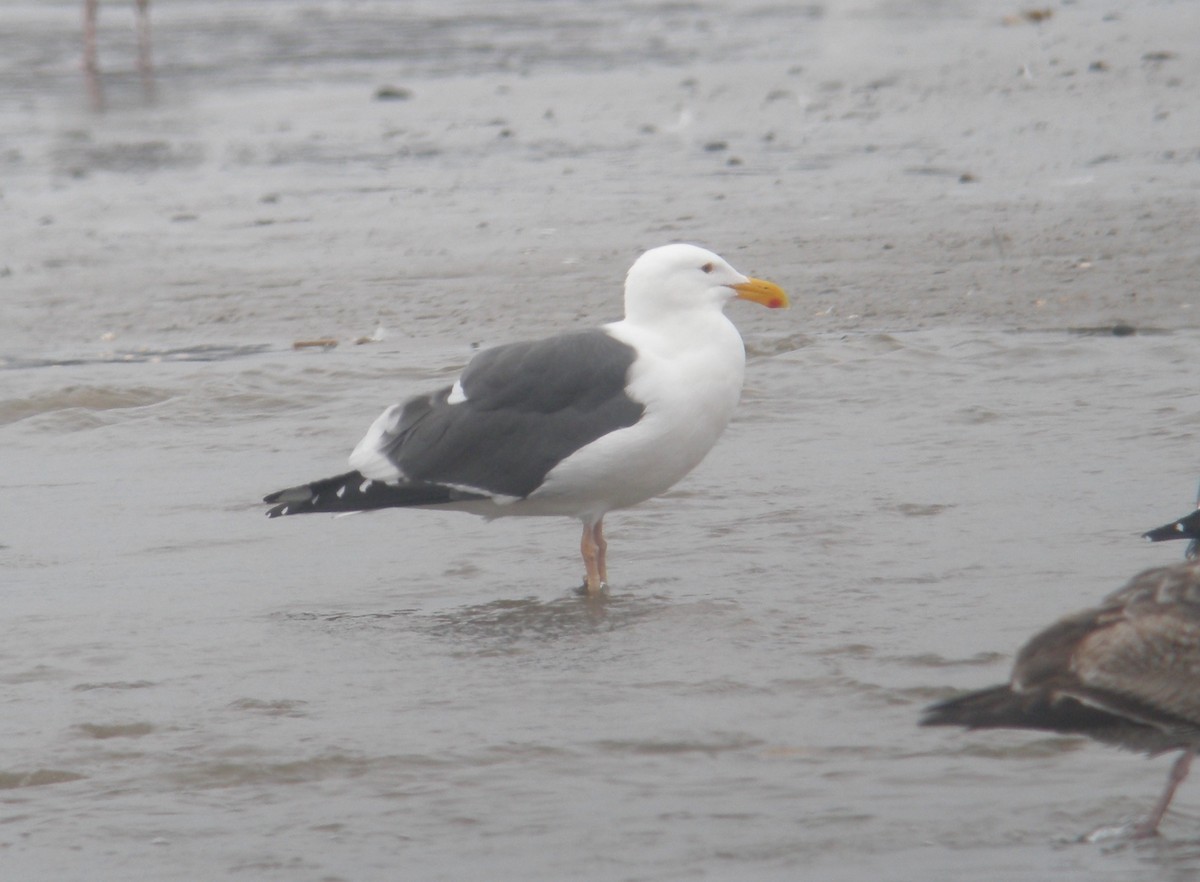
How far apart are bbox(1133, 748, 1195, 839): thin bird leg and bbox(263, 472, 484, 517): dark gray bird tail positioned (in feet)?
8.78

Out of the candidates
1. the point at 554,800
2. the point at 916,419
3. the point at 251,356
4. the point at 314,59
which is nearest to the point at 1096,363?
the point at 916,419

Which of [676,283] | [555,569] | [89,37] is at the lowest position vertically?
[555,569]

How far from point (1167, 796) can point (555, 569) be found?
2688 millimetres

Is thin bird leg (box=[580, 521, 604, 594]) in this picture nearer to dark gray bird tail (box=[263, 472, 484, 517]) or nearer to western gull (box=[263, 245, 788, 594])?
western gull (box=[263, 245, 788, 594])

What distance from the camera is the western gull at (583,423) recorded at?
6.29 meters

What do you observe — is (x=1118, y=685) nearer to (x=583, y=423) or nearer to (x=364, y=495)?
(x=583, y=423)

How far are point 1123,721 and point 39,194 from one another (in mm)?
11511

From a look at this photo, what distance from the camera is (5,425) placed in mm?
8703

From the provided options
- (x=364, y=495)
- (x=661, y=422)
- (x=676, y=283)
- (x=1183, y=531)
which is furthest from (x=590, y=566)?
(x=1183, y=531)

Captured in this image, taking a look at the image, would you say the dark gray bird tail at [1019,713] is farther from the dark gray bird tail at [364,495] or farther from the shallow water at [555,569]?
the dark gray bird tail at [364,495]

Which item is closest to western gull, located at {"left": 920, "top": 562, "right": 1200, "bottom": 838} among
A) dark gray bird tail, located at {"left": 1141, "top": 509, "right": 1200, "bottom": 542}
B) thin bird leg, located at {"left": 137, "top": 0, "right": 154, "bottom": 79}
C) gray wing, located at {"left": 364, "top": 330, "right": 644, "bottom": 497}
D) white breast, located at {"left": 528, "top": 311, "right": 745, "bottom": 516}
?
dark gray bird tail, located at {"left": 1141, "top": 509, "right": 1200, "bottom": 542}

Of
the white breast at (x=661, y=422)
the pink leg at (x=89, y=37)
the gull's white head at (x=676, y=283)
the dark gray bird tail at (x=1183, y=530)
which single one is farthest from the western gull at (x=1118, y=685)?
the pink leg at (x=89, y=37)

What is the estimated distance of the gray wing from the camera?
249 inches

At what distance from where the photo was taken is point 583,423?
632 centimetres
